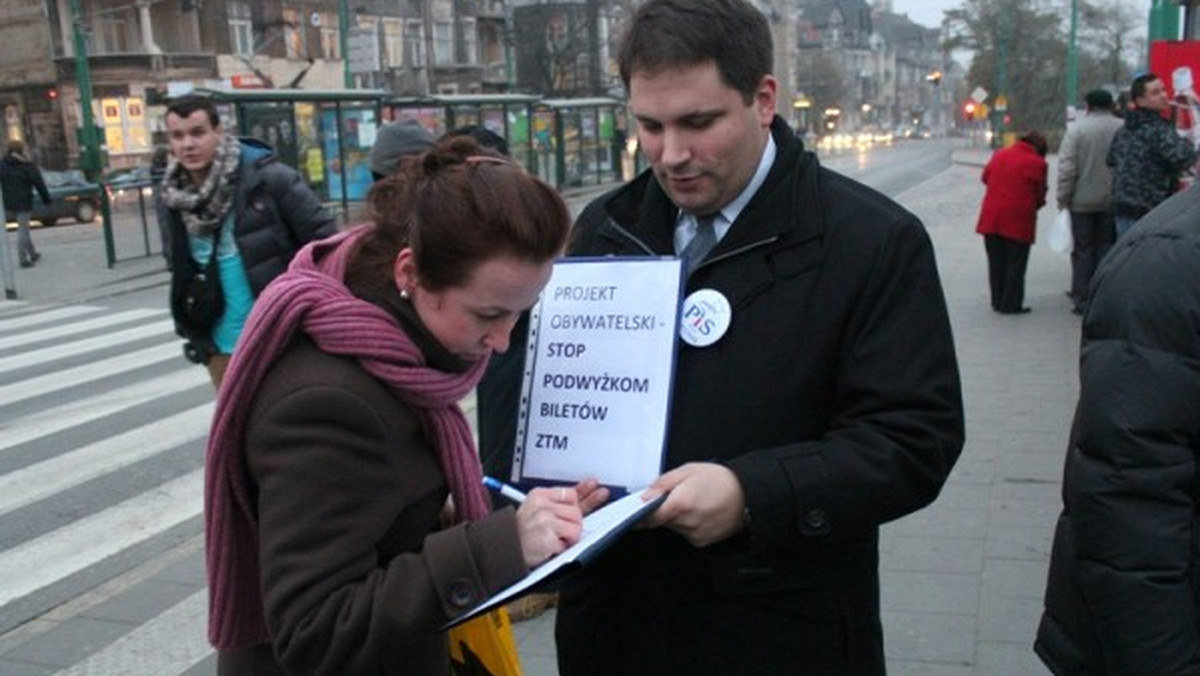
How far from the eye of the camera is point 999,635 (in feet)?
13.5

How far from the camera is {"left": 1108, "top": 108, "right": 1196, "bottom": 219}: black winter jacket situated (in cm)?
842

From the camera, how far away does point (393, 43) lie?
5472 cm

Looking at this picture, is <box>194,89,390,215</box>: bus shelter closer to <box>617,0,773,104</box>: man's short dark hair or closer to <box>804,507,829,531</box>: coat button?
<box>617,0,773,104</box>: man's short dark hair

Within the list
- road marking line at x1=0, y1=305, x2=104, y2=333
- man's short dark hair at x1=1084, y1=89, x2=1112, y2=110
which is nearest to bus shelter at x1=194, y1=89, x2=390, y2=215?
road marking line at x1=0, y1=305, x2=104, y2=333

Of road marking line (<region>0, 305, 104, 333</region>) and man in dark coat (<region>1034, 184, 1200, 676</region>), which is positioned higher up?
man in dark coat (<region>1034, 184, 1200, 676</region>)

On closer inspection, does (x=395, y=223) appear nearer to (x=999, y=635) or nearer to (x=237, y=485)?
(x=237, y=485)

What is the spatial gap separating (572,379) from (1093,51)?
5654 cm

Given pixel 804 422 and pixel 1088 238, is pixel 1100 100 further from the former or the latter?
pixel 804 422

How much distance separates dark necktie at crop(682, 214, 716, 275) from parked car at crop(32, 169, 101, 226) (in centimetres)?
2887

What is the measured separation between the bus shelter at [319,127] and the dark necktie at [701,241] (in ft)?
54.1

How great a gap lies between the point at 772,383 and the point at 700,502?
0.86ft

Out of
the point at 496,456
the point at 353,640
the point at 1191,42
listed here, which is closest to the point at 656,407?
the point at 496,456

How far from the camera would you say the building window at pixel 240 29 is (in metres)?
46.0

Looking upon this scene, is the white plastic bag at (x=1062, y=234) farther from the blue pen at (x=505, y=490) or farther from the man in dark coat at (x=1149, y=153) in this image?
the blue pen at (x=505, y=490)
